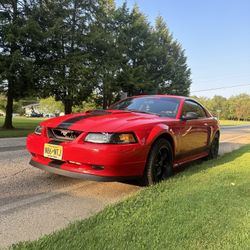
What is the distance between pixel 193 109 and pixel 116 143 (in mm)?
2893

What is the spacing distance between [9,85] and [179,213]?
60.5 ft

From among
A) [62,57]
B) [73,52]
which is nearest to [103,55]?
[73,52]

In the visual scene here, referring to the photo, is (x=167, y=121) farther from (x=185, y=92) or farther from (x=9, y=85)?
(x=185, y=92)

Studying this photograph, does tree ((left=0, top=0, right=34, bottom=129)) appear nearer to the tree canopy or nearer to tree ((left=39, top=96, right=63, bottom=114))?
the tree canopy

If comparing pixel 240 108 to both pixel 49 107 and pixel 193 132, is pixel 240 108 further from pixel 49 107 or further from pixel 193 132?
pixel 193 132

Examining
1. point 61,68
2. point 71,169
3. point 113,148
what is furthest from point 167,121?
point 61,68

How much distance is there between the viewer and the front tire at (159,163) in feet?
15.6

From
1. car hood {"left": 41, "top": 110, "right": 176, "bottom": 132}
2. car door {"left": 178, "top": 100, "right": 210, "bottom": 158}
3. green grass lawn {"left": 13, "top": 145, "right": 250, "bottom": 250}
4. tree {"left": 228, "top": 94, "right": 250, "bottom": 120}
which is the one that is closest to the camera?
green grass lawn {"left": 13, "top": 145, "right": 250, "bottom": 250}

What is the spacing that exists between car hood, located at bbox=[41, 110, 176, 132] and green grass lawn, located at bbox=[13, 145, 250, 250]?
0.94 metres

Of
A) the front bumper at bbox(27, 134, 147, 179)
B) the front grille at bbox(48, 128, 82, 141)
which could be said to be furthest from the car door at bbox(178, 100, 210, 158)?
the front grille at bbox(48, 128, 82, 141)

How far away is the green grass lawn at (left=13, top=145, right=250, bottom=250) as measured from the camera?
2.81m

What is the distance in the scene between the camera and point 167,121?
17.2 ft

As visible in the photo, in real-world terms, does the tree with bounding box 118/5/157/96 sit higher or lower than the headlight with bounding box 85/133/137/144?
higher

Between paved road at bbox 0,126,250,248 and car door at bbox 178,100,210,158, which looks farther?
car door at bbox 178,100,210,158
